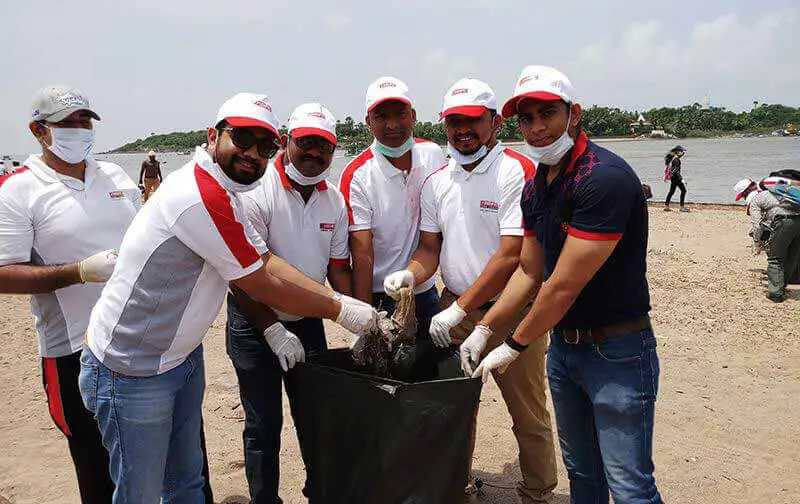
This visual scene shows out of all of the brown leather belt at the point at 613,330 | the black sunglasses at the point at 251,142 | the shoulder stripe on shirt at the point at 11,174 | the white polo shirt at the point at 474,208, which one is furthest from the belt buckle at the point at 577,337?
the shoulder stripe on shirt at the point at 11,174

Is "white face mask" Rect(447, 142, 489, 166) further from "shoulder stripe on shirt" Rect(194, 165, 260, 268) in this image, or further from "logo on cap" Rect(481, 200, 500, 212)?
"shoulder stripe on shirt" Rect(194, 165, 260, 268)

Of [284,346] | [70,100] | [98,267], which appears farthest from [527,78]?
[70,100]

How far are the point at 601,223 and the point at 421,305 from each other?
4.84ft

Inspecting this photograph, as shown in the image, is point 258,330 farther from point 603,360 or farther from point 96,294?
point 603,360

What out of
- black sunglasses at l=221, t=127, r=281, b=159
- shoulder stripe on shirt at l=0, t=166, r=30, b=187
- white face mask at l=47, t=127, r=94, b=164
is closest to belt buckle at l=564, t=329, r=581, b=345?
black sunglasses at l=221, t=127, r=281, b=159

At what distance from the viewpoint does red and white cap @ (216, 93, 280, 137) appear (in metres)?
2.06

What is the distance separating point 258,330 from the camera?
279 cm

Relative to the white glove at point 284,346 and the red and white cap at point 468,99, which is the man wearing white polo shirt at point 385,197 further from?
the white glove at point 284,346

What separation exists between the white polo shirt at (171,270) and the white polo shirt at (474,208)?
4.25 feet

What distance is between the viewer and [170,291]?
6.33ft

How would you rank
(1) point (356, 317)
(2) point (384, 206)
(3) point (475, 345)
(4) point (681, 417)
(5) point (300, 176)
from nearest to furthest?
1. (1) point (356, 317)
2. (3) point (475, 345)
3. (5) point (300, 176)
4. (2) point (384, 206)
5. (4) point (681, 417)

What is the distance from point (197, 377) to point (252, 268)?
642mm

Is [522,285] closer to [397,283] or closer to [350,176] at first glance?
[397,283]

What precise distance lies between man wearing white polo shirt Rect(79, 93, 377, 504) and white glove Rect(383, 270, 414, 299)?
0.64 m
